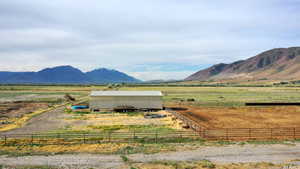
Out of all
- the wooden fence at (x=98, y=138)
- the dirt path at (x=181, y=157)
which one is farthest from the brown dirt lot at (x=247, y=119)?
the dirt path at (x=181, y=157)

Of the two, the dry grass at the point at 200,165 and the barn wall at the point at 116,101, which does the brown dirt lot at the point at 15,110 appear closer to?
the barn wall at the point at 116,101

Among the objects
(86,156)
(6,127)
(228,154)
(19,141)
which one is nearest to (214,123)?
(228,154)

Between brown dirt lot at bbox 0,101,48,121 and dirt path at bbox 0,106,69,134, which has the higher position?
brown dirt lot at bbox 0,101,48,121

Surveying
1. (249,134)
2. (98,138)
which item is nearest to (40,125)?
(98,138)

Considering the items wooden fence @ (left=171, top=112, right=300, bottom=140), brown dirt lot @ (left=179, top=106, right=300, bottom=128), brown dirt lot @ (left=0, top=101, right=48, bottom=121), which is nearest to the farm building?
brown dirt lot @ (left=179, top=106, right=300, bottom=128)

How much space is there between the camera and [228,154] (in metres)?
19.4

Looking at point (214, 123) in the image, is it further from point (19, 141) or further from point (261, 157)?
point (19, 141)

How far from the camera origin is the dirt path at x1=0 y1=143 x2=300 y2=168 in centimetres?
1747

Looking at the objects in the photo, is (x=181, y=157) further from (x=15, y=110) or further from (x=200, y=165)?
(x=15, y=110)

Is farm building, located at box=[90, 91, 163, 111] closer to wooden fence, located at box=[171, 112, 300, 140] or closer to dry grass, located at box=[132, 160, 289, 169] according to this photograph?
wooden fence, located at box=[171, 112, 300, 140]

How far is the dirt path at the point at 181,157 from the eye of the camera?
688 inches

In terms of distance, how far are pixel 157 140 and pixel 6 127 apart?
19385 mm

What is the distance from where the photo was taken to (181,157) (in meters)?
18.8

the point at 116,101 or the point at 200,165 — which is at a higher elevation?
the point at 116,101
